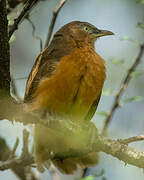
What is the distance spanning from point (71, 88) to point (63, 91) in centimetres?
10

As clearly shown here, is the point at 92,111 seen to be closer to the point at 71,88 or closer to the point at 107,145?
the point at 71,88

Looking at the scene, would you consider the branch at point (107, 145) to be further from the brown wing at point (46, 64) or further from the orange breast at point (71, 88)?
the brown wing at point (46, 64)

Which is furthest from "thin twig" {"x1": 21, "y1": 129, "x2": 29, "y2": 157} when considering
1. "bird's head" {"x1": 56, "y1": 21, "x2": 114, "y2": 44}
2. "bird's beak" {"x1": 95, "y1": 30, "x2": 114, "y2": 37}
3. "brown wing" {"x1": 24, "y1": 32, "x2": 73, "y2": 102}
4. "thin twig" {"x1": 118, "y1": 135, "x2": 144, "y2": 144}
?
"bird's beak" {"x1": 95, "y1": 30, "x2": 114, "y2": 37}

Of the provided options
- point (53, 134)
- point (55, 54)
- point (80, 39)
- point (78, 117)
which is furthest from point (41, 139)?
point (80, 39)

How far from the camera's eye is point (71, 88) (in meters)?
4.77

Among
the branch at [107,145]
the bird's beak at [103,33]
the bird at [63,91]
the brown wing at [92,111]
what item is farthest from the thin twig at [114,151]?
the bird's beak at [103,33]

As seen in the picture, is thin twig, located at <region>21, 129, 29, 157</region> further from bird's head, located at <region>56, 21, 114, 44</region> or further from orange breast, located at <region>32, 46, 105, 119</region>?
bird's head, located at <region>56, 21, 114, 44</region>

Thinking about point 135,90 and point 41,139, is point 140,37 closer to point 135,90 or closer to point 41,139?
point 135,90

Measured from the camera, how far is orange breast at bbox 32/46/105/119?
475 cm

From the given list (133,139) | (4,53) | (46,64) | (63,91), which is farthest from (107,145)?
(46,64)

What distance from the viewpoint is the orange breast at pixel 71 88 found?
4754 mm

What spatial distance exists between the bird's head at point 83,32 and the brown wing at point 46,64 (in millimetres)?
342

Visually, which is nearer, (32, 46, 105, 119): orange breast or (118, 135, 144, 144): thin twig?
(118, 135, 144, 144): thin twig

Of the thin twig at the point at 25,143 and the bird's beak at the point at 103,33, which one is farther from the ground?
the bird's beak at the point at 103,33
